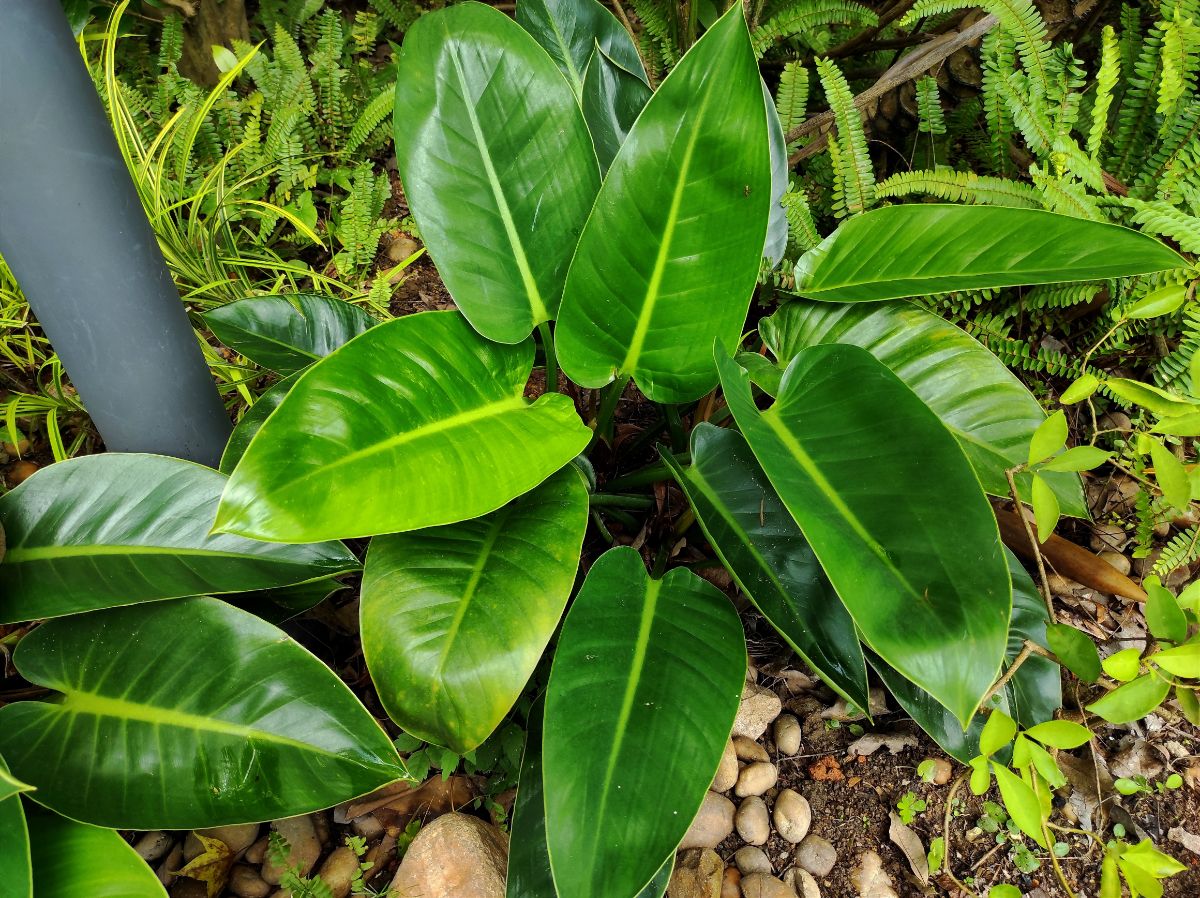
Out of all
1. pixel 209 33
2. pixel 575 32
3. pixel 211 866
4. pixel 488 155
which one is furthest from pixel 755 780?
pixel 209 33

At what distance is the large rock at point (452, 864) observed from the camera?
3.79ft

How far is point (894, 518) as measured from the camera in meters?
0.94

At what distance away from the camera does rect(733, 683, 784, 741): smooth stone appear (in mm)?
1406

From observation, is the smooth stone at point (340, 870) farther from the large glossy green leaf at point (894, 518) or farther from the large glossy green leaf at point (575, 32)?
the large glossy green leaf at point (575, 32)

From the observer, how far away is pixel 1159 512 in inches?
55.6

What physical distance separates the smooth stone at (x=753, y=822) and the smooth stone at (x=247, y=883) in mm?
792

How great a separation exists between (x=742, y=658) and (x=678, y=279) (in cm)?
59

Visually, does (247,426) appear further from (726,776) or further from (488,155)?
(726,776)

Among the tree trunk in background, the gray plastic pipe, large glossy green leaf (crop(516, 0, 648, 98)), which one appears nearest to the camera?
the gray plastic pipe

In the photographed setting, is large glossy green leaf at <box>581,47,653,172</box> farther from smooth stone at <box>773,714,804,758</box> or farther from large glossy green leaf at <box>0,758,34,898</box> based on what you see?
large glossy green leaf at <box>0,758,34,898</box>

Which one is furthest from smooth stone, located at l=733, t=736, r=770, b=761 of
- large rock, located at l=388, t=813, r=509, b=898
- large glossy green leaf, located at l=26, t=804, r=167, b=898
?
large glossy green leaf, located at l=26, t=804, r=167, b=898

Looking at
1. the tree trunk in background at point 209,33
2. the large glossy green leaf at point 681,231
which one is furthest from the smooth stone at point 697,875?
the tree trunk in background at point 209,33

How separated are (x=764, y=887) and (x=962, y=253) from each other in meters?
1.09

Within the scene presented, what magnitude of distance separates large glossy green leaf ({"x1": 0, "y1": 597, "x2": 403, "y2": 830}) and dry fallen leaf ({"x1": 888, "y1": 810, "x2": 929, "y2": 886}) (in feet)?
2.85
